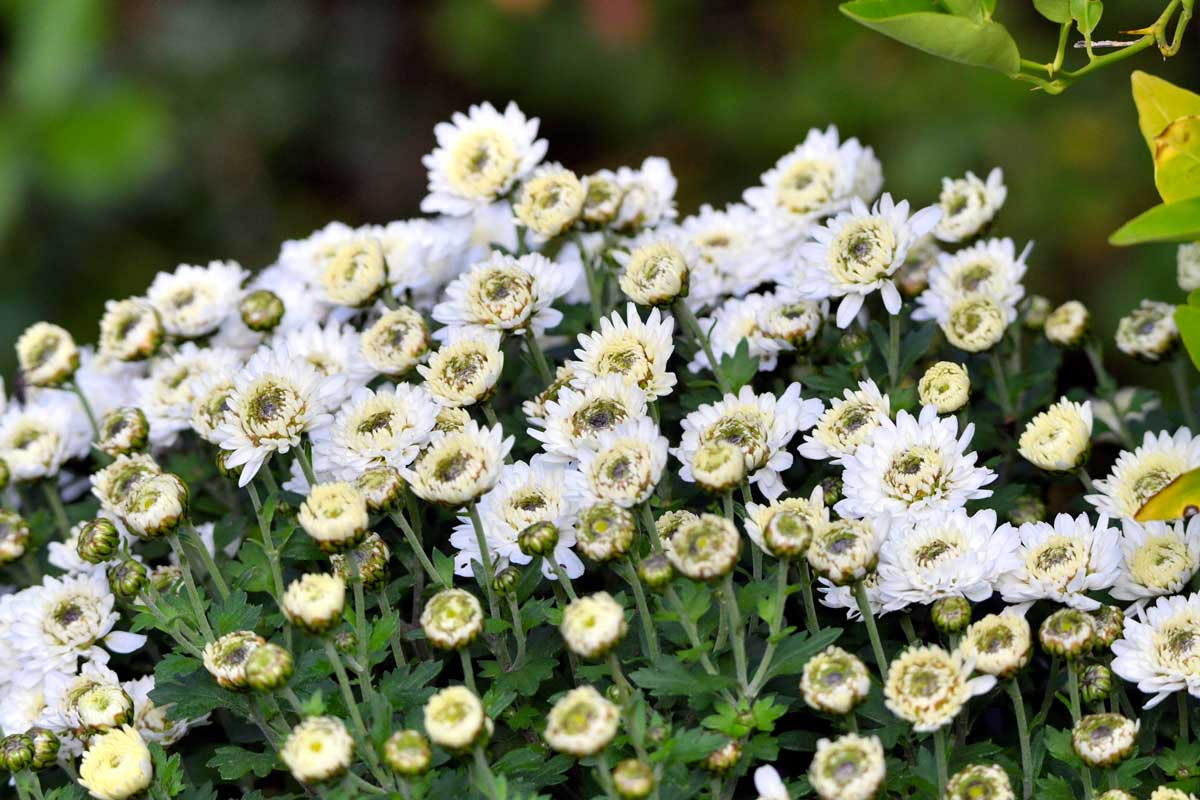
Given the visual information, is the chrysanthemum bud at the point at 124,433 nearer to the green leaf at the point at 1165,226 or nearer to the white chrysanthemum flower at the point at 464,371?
the white chrysanthemum flower at the point at 464,371

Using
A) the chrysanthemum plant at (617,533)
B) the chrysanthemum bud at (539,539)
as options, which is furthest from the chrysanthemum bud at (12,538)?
the chrysanthemum bud at (539,539)

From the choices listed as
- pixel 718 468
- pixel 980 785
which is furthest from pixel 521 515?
pixel 980 785

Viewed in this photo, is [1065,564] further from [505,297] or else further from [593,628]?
[505,297]

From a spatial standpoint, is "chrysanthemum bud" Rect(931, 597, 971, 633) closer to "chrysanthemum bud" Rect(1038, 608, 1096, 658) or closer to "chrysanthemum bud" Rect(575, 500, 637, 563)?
"chrysanthemum bud" Rect(1038, 608, 1096, 658)

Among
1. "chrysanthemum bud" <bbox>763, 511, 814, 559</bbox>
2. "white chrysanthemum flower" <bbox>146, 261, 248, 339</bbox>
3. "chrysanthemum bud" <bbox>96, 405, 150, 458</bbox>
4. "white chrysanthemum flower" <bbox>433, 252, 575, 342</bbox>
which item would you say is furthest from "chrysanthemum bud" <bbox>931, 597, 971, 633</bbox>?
"white chrysanthemum flower" <bbox>146, 261, 248, 339</bbox>

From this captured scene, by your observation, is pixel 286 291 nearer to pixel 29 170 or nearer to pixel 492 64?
pixel 29 170
